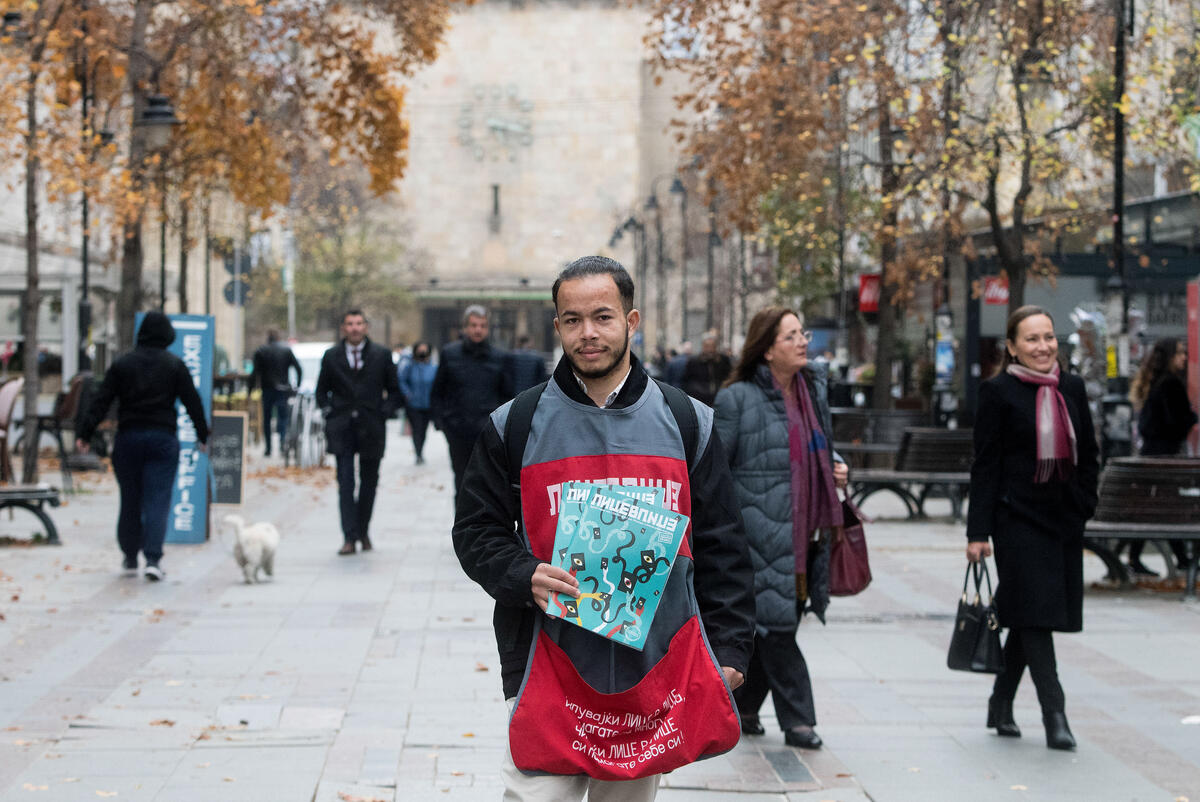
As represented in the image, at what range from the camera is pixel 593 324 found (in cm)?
353

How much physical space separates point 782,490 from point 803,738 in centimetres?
97

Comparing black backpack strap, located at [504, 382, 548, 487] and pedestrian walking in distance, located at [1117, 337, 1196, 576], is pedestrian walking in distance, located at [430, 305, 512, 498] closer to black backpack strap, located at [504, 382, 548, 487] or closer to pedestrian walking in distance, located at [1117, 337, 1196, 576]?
pedestrian walking in distance, located at [1117, 337, 1196, 576]

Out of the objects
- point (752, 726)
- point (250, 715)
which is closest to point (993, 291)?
point (752, 726)

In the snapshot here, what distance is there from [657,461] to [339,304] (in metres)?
67.4

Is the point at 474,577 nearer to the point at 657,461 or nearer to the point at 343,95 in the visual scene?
the point at 657,461

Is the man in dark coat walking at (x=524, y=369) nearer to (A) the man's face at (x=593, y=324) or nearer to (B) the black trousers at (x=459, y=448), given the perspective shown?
(B) the black trousers at (x=459, y=448)

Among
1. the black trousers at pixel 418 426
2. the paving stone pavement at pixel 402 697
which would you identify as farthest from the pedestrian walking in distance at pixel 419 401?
the paving stone pavement at pixel 402 697

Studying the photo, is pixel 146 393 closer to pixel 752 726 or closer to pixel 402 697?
pixel 402 697

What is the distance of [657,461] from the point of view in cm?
349

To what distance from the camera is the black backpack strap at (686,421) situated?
11.8ft

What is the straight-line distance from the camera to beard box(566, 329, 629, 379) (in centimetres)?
353

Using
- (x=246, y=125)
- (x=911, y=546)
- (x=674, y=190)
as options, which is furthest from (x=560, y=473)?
(x=674, y=190)

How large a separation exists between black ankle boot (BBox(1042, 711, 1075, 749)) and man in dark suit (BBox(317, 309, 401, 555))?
7264 millimetres

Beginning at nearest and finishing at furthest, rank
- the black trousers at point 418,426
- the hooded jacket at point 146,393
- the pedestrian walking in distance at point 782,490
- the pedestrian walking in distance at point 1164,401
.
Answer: the pedestrian walking in distance at point 782,490 < the hooded jacket at point 146,393 < the pedestrian walking in distance at point 1164,401 < the black trousers at point 418,426
